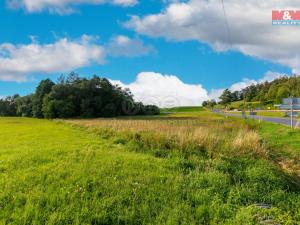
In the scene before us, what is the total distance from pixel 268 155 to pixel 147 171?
641 centimetres

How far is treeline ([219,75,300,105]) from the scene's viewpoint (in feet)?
304

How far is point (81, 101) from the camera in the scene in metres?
90.3

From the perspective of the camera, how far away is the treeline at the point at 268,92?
92750 mm

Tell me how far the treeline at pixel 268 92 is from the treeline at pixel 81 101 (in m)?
43.9

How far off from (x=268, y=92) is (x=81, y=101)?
7419 centimetres

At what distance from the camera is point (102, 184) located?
279 inches

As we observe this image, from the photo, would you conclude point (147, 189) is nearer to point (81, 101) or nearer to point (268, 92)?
point (81, 101)

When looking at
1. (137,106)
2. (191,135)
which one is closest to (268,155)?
(191,135)

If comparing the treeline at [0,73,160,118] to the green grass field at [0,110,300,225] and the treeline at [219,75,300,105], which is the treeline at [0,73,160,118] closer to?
the treeline at [219,75,300,105]

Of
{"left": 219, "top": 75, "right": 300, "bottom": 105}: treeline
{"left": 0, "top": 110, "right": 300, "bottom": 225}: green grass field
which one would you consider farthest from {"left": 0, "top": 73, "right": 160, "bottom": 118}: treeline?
{"left": 0, "top": 110, "right": 300, "bottom": 225}: green grass field

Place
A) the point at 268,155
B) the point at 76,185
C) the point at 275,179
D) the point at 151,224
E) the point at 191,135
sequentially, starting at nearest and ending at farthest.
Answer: the point at 151,224 < the point at 76,185 < the point at 275,179 < the point at 268,155 < the point at 191,135

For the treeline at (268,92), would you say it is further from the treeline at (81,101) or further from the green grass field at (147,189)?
the green grass field at (147,189)

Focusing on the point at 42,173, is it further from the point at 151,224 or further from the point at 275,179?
the point at 275,179

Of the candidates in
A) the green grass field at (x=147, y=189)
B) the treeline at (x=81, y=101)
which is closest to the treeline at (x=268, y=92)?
the treeline at (x=81, y=101)
